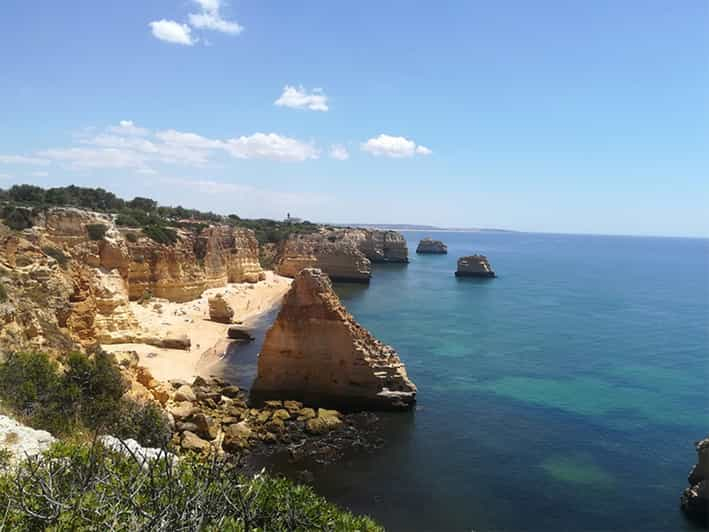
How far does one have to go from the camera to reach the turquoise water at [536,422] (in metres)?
21.7

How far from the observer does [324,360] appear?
104 ft

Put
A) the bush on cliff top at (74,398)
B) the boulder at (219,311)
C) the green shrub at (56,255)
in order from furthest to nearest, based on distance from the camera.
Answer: the boulder at (219,311) → the green shrub at (56,255) → the bush on cliff top at (74,398)

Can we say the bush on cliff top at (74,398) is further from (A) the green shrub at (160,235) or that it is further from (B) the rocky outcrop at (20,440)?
(A) the green shrub at (160,235)

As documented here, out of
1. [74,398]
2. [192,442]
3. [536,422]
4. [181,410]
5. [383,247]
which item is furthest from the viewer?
[383,247]

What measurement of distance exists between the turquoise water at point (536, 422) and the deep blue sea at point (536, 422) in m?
0.09

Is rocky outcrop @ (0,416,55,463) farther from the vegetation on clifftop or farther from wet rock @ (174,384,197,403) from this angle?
the vegetation on clifftop

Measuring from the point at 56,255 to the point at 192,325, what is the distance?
18.5 metres

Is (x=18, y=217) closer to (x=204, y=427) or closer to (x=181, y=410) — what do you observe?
(x=181, y=410)

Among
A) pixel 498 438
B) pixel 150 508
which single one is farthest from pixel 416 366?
pixel 150 508

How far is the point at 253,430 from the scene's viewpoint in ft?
89.0

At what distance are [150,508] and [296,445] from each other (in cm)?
1806

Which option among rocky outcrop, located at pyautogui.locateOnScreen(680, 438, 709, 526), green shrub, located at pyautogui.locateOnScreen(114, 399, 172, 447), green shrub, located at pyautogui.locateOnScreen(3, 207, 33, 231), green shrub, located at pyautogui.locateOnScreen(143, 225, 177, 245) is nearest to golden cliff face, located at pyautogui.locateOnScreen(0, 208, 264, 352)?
green shrub, located at pyautogui.locateOnScreen(3, 207, 33, 231)

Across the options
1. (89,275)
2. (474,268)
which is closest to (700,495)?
(89,275)

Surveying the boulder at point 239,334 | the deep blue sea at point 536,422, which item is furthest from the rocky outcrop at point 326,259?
the boulder at point 239,334
